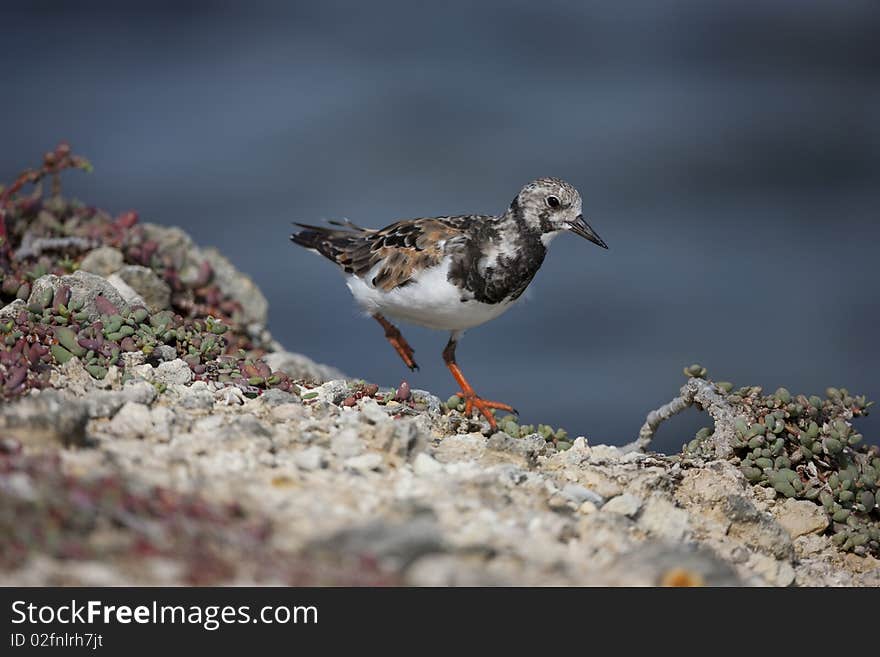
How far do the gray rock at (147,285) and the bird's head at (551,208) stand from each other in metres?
2.46

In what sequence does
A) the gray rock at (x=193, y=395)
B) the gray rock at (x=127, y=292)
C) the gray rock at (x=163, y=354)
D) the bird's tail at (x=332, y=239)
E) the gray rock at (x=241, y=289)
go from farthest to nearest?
1. the gray rock at (x=241, y=289)
2. the bird's tail at (x=332, y=239)
3. the gray rock at (x=127, y=292)
4. the gray rock at (x=163, y=354)
5. the gray rock at (x=193, y=395)

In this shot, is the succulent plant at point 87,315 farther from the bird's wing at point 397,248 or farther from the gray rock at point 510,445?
the gray rock at point 510,445

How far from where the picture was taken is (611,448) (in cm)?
572

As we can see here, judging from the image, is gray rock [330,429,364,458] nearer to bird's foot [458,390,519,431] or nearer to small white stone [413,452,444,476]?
small white stone [413,452,444,476]

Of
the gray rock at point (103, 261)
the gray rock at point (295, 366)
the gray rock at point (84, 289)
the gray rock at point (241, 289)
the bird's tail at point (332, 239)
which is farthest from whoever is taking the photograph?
the gray rock at point (241, 289)

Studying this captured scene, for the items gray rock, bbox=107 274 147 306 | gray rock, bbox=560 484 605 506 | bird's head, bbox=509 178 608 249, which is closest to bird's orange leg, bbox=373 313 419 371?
bird's head, bbox=509 178 608 249

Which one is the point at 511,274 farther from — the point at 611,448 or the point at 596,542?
the point at 596,542

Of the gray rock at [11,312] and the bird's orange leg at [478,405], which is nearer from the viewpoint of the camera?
the gray rock at [11,312]

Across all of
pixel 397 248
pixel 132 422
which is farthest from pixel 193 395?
pixel 397 248

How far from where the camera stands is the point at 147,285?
271 inches

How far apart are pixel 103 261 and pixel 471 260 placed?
2.57 meters

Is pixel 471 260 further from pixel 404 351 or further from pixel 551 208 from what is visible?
pixel 404 351

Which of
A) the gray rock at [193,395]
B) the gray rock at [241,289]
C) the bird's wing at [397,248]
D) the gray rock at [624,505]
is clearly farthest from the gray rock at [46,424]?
the gray rock at [241,289]

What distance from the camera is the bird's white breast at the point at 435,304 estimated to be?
639cm
